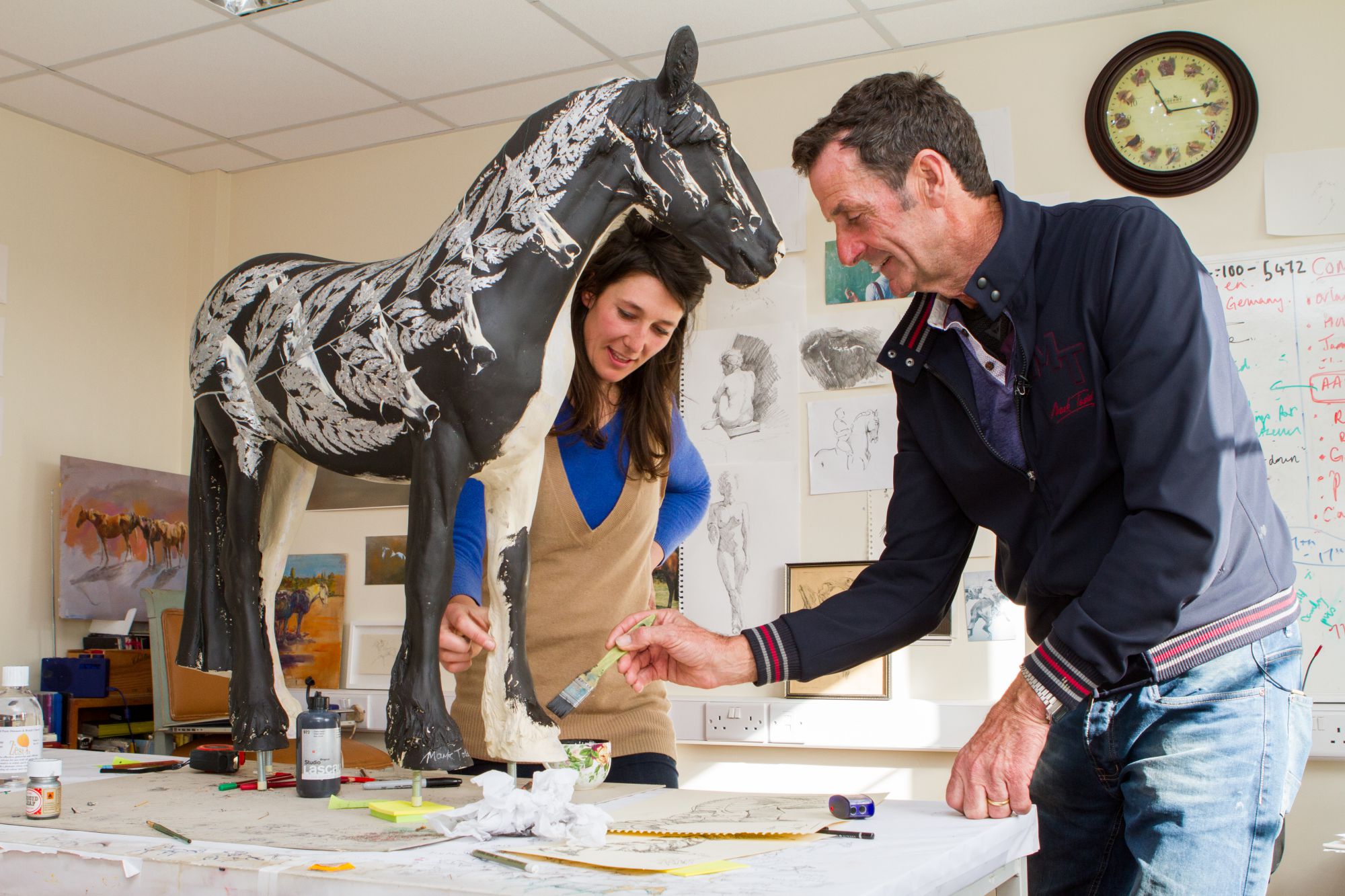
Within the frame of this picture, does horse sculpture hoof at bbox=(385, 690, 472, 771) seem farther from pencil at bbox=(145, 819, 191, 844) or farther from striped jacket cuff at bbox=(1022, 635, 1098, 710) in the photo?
striped jacket cuff at bbox=(1022, 635, 1098, 710)

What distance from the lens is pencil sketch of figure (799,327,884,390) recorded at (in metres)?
3.05

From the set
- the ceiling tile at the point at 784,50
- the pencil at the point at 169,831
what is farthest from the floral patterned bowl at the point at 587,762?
the ceiling tile at the point at 784,50

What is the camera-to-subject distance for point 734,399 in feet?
10.5

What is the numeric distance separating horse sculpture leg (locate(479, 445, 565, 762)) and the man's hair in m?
0.51

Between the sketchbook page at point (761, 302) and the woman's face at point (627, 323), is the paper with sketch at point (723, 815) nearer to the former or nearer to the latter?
the woman's face at point (627, 323)

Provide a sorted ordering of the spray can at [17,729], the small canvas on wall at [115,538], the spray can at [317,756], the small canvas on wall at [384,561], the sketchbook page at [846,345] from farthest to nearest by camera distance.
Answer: the small canvas on wall at [384,561], the small canvas on wall at [115,538], the sketchbook page at [846,345], the spray can at [17,729], the spray can at [317,756]

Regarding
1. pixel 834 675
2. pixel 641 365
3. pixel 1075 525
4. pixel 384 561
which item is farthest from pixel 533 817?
pixel 384 561

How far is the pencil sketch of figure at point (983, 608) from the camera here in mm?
2871

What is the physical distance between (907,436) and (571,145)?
558 millimetres

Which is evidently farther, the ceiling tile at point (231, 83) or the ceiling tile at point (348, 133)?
the ceiling tile at point (348, 133)

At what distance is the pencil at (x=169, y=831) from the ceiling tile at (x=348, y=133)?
2.61m

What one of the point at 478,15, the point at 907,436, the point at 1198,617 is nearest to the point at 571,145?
the point at 907,436

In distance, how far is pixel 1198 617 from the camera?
1.17 m

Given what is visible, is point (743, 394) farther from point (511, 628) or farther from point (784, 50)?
point (511, 628)
